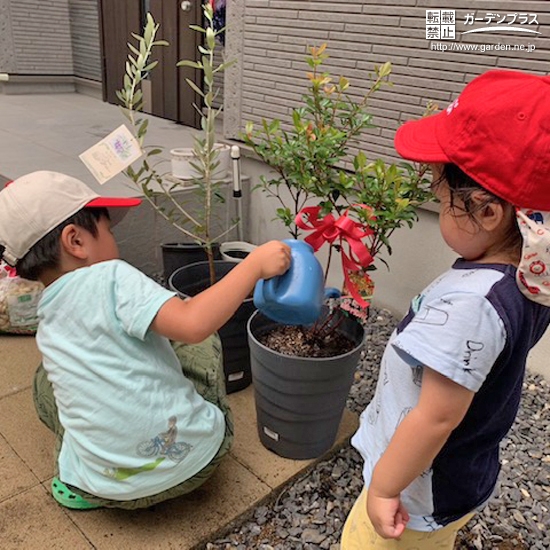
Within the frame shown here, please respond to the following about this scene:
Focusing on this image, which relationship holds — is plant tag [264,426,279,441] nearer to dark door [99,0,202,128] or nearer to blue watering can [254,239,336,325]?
blue watering can [254,239,336,325]

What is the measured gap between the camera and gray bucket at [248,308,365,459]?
6.28 feet

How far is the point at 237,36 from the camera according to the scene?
374 centimetres

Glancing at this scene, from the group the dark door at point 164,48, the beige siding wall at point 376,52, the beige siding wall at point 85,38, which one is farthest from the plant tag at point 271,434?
the beige siding wall at point 85,38

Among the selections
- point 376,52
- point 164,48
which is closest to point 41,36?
point 164,48

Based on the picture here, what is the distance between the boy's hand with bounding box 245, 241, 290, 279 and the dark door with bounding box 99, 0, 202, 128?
4333 millimetres

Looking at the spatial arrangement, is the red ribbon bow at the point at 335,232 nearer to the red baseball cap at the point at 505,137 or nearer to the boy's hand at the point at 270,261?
the boy's hand at the point at 270,261

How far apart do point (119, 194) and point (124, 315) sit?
2179mm

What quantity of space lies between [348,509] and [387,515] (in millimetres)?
949

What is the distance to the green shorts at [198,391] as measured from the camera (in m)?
1.73

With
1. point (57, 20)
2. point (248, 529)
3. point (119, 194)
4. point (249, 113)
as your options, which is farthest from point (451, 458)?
point (57, 20)

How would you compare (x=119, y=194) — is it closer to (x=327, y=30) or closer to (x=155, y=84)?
(x=327, y=30)

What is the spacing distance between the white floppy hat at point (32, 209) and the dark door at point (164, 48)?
4.14 m

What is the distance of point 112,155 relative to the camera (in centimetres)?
187

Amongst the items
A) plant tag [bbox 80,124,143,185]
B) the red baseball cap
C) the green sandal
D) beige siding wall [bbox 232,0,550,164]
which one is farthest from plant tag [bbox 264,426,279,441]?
beige siding wall [bbox 232,0,550,164]
